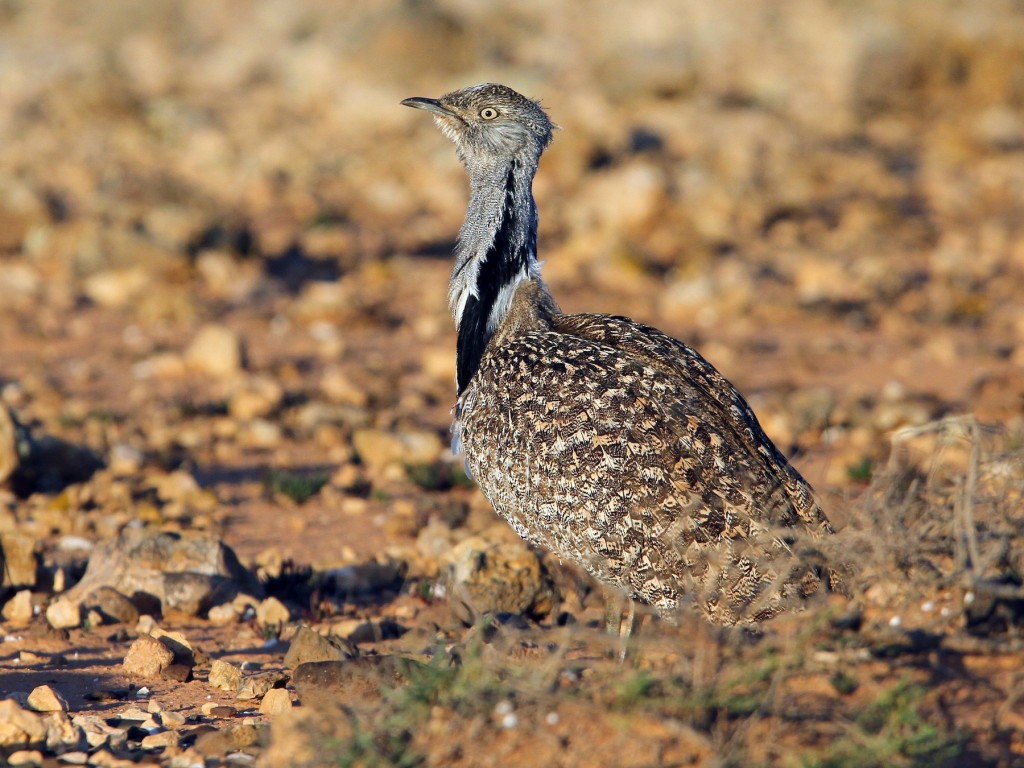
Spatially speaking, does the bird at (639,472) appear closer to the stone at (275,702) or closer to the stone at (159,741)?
the stone at (275,702)

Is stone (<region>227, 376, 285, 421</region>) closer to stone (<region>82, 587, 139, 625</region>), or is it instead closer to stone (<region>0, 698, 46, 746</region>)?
stone (<region>82, 587, 139, 625</region>)

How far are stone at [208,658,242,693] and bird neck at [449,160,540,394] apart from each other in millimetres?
1439

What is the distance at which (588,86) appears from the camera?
55.2 ft

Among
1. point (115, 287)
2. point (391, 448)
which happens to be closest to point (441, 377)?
point (391, 448)

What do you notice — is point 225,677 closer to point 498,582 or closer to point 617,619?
point 498,582

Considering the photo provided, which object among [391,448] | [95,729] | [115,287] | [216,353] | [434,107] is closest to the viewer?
[95,729]

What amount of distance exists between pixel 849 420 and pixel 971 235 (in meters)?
5.56

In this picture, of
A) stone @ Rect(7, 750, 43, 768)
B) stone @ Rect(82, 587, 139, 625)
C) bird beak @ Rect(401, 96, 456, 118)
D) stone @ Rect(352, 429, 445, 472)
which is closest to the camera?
stone @ Rect(7, 750, 43, 768)

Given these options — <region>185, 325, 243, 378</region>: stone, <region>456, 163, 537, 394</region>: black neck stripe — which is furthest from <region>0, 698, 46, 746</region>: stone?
<region>185, 325, 243, 378</region>: stone

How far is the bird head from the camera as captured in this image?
17.5ft

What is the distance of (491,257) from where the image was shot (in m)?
5.12

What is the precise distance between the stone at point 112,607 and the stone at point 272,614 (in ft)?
1.61

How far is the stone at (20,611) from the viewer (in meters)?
4.84

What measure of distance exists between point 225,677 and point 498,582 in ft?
3.86
